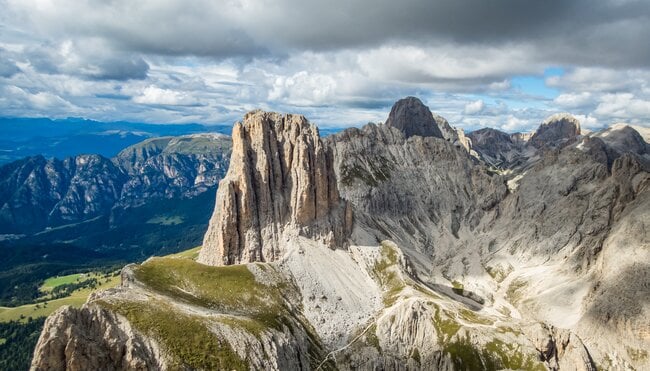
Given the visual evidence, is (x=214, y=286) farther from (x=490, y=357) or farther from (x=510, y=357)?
(x=510, y=357)

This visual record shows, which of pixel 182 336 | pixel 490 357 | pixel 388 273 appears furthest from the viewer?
pixel 388 273

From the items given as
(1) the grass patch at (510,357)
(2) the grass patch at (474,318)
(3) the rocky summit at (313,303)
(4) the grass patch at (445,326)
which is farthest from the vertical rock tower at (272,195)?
(1) the grass patch at (510,357)

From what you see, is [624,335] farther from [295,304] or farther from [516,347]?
[295,304]

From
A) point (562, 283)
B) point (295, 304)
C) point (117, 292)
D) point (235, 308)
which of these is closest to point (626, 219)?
point (562, 283)

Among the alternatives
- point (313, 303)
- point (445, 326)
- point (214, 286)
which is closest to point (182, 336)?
point (214, 286)

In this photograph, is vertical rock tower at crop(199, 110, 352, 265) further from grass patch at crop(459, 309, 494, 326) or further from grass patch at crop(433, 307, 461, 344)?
grass patch at crop(459, 309, 494, 326)

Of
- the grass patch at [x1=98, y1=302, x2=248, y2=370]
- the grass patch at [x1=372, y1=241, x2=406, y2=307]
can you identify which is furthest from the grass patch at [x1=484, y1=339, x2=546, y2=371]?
the grass patch at [x1=98, y1=302, x2=248, y2=370]
